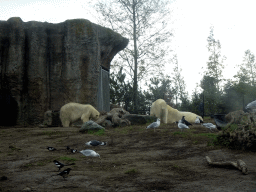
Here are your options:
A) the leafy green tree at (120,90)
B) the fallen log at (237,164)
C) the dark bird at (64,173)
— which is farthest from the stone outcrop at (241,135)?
the leafy green tree at (120,90)

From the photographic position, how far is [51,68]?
48.6ft

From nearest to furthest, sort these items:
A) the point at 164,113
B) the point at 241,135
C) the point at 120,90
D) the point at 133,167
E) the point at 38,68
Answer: the point at 133,167 → the point at 241,135 → the point at 164,113 → the point at 38,68 → the point at 120,90

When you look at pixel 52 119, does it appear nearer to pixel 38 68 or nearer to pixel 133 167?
pixel 38 68

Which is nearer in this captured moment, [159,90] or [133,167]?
[133,167]

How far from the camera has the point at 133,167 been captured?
5004mm

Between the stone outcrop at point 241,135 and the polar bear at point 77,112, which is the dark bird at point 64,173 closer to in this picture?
the stone outcrop at point 241,135

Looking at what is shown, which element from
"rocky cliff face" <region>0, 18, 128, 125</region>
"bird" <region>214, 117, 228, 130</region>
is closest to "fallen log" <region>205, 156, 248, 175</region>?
"bird" <region>214, 117, 228, 130</region>

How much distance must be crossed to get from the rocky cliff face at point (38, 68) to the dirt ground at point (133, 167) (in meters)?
5.82

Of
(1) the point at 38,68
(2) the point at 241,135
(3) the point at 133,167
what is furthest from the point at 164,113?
(3) the point at 133,167

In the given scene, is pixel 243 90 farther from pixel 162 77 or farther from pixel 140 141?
pixel 140 141

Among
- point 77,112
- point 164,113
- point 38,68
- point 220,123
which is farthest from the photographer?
point 38,68

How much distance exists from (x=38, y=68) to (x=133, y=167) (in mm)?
10762

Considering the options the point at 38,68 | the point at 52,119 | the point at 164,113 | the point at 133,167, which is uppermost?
the point at 38,68

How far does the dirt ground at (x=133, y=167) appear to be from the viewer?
12.8 feet
